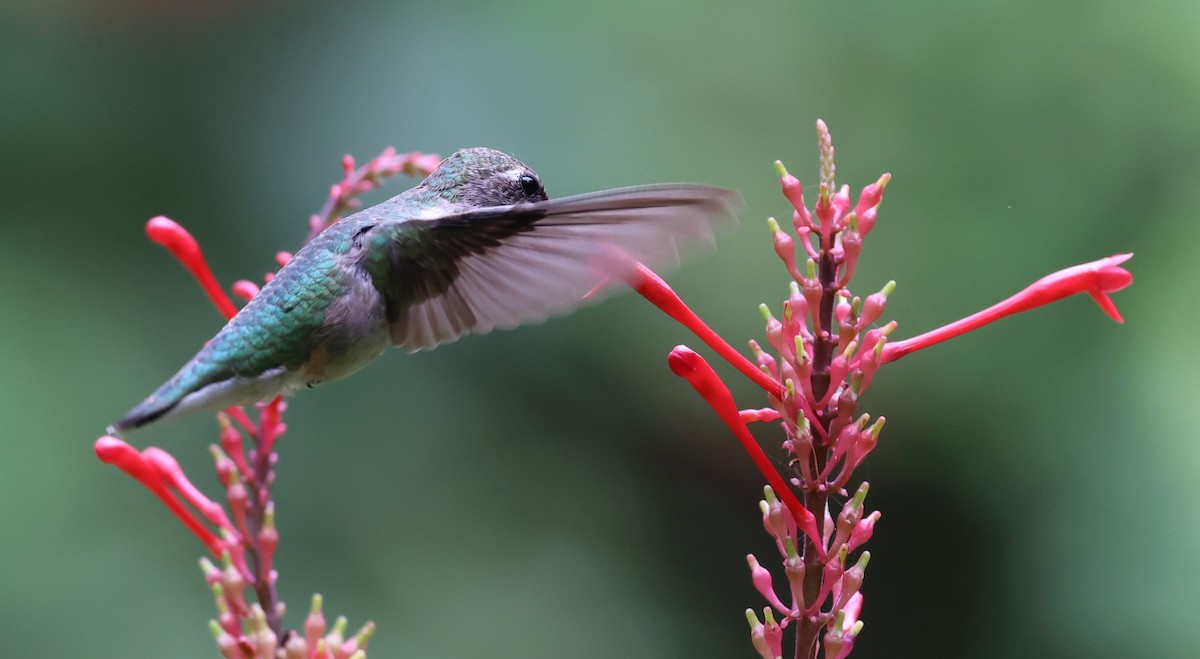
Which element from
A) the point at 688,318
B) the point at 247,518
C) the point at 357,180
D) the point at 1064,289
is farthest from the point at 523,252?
the point at 1064,289

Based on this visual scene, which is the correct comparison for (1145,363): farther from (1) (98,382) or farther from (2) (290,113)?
(1) (98,382)

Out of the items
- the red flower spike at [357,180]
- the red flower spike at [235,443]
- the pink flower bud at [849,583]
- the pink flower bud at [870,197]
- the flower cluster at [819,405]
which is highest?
the red flower spike at [357,180]

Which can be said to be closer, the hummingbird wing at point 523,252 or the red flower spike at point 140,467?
the hummingbird wing at point 523,252

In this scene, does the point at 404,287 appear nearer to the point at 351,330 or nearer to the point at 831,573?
the point at 351,330

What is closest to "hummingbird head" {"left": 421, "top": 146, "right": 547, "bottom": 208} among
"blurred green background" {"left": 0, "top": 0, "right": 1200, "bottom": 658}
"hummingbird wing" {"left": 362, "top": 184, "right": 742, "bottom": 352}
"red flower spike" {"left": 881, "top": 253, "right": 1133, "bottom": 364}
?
"hummingbird wing" {"left": 362, "top": 184, "right": 742, "bottom": 352}

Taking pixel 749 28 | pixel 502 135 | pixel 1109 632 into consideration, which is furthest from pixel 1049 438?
pixel 502 135

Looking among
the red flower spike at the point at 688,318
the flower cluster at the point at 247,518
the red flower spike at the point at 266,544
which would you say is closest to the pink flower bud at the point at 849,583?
the red flower spike at the point at 688,318

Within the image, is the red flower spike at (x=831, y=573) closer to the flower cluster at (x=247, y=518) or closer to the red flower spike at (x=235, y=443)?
the flower cluster at (x=247, y=518)
